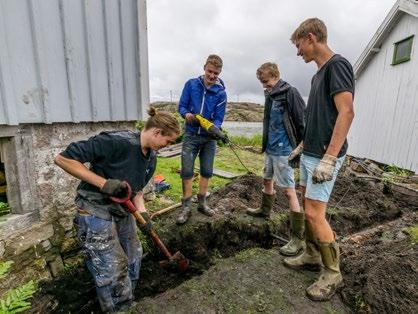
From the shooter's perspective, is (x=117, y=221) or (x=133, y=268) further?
(x=133, y=268)

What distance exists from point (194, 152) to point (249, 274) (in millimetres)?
1807

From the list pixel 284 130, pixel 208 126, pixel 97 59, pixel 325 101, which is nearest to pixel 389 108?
pixel 284 130

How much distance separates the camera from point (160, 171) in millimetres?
6664

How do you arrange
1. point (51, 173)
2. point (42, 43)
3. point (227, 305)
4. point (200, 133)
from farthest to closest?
1. point (200, 133)
2. point (51, 173)
3. point (42, 43)
4. point (227, 305)

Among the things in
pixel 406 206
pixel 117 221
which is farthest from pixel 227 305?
pixel 406 206

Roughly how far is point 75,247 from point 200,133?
7.08 ft

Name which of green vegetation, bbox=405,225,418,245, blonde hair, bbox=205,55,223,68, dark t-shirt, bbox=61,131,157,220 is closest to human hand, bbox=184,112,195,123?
blonde hair, bbox=205,55,223,68

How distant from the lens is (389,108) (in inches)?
341

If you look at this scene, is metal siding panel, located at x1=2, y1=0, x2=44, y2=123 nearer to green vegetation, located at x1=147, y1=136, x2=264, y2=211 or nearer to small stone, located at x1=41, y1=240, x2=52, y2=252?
small stone, located at x1=41, y1=240, x2=52, y2=252

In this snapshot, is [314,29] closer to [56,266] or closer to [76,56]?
[76,56]

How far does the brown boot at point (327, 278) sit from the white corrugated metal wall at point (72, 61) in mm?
2991

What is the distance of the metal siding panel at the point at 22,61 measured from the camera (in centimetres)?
250

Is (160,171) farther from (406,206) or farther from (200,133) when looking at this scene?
(406,206)

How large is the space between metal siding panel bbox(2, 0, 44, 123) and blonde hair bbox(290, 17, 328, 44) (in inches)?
101
